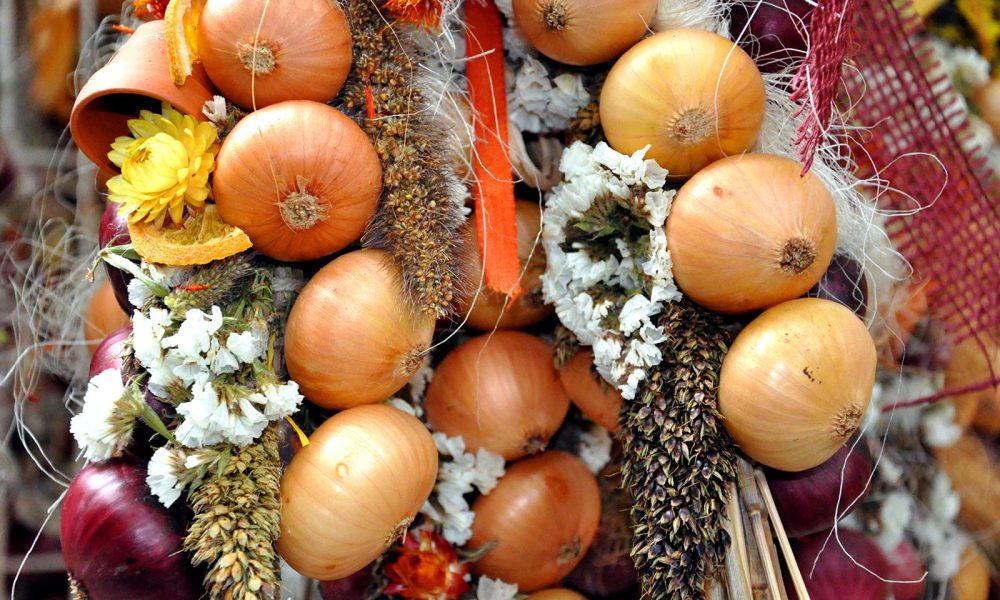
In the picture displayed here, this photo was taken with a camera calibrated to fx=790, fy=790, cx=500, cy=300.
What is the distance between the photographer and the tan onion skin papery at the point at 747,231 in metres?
1.06

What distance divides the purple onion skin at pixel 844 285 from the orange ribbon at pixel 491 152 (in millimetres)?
465

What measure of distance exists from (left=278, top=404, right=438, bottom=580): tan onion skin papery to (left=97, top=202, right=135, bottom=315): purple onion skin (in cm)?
38

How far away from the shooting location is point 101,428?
3.37 ft

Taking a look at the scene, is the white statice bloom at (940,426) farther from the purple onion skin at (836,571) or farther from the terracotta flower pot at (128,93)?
the terracotta flower pot at (128,93)

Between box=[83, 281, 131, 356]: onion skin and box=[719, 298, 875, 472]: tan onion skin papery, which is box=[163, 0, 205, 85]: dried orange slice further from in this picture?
box=[719, 298, 875, 472]: tan onion skin papery

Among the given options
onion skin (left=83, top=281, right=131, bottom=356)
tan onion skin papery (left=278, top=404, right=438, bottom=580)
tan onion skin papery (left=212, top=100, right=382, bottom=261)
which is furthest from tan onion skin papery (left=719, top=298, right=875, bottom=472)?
onion skin (left=83, top=281, right=131, bottom=356)

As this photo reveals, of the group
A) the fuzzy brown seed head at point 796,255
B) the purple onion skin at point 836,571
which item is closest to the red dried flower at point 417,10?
the fuzzy brown seed head at point 796,255

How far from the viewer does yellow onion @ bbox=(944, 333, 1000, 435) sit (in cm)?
143

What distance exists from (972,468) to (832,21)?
0.95 m

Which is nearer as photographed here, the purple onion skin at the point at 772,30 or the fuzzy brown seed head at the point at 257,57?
the fuzzy brown seed head at the point at 257,57

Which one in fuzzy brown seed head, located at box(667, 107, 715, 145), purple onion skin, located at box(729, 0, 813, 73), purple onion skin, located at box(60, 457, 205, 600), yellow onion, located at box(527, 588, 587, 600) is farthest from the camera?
yellow onion, located at box(527, 588, 587, 600)

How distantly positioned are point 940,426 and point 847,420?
60cm

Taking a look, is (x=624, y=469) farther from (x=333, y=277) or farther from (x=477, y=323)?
(x=333, y=277)

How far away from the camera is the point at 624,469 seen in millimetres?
1143
